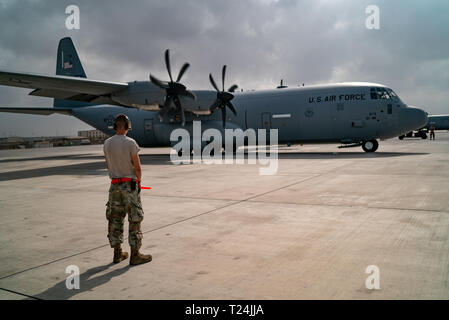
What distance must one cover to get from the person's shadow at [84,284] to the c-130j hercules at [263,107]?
49.0ft

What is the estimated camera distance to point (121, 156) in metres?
4.49

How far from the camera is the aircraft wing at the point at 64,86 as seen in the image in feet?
52.7

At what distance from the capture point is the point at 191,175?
504 inches

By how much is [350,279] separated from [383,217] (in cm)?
288

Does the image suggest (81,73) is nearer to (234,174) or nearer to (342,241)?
(234,174)

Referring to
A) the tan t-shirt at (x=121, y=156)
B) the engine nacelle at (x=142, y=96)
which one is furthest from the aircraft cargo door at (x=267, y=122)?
the tan t-shirt at (x=121, y=156)

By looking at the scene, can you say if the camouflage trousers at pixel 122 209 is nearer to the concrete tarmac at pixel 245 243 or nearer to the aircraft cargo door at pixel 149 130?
the concrete tarmac at pixel 245 243

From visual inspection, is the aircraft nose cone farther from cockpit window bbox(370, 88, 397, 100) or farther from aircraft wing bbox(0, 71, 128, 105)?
aircraft wing bbox(0, 71, 128, 105)

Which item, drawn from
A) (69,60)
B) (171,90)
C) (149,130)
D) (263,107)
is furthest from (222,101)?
(69,60)

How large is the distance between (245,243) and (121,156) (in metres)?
2.11

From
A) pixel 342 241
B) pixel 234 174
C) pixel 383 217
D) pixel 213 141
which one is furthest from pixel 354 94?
pixel 342 241

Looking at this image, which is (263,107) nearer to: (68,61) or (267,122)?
(267,122)

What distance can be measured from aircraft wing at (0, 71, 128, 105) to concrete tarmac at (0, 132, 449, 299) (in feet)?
Result: 28.8

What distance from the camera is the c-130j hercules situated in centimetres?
1858
